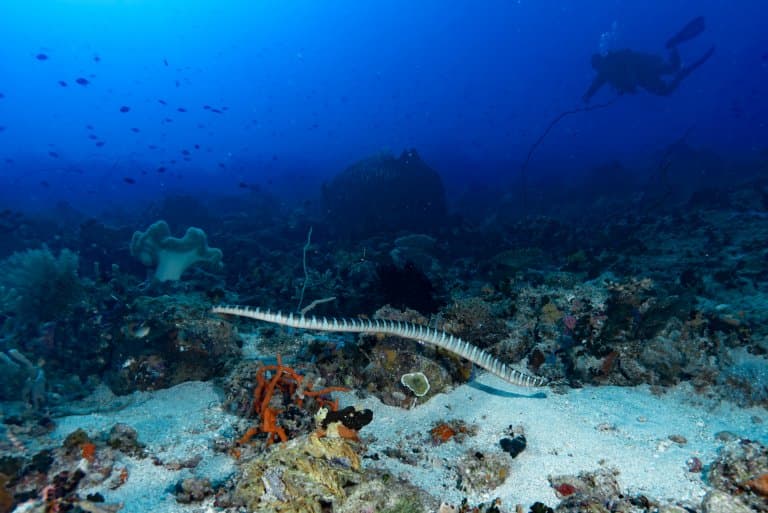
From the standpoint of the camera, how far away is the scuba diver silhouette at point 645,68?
29312 mm

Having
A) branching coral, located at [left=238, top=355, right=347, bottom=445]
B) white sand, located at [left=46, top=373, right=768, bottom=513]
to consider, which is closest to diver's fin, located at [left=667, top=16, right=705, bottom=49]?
white sand, located at [left=46, top=373, right=768, bottom=513]

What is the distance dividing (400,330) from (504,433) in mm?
1896

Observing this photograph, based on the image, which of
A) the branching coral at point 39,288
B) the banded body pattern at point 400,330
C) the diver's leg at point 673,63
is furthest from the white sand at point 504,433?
the diver's leg at point 673,63

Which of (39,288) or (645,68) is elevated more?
(645,68)

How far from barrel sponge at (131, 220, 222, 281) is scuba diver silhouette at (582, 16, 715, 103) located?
2865cm

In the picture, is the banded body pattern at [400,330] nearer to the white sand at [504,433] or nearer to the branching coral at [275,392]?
the white sand at [504,433]

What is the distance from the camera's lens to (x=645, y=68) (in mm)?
29344

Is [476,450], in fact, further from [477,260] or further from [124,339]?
[477,260]

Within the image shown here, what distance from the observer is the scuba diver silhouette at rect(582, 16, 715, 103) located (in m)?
29.3

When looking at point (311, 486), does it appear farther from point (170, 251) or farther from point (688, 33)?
point (688, 33)

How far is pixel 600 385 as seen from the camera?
6.46 metres

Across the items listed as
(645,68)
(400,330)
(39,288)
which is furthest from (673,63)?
(39,288)

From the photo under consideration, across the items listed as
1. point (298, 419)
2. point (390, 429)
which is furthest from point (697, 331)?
point (298, 419)

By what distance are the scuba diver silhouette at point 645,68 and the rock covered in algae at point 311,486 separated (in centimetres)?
3214
